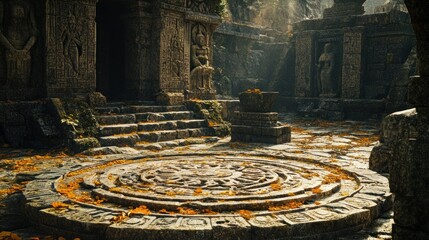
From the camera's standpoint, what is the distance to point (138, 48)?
11703 millimetres

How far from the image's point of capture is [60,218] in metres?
4.09

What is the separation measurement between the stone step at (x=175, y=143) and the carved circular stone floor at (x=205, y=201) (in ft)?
8.59

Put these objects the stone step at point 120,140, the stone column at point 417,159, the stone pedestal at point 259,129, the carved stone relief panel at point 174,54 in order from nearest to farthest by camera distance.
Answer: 1. the stone column at point 417,159
2. the stone step at point 120,140
3. the stone pedestal at point 259,129
4. the carved stone relief panel at point 174,54

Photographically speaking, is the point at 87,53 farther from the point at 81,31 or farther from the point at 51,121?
the point at 51,121

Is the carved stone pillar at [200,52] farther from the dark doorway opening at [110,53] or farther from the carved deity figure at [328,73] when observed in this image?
the carved deity figure at [328,73]

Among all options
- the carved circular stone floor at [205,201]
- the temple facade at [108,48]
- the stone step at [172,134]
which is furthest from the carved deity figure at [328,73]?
the carved circular stone floor at [205,201]

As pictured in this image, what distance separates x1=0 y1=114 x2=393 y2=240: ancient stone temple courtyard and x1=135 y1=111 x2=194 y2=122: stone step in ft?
9.25

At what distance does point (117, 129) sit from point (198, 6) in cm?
530

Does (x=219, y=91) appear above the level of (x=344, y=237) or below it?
above

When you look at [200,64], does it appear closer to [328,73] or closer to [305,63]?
[328,73]

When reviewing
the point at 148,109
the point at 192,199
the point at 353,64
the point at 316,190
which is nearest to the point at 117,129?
the point at 148,109

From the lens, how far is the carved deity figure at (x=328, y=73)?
1794 centimetres

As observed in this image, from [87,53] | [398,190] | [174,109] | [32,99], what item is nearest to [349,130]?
[174,109]

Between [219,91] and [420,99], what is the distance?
1669 cm
